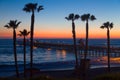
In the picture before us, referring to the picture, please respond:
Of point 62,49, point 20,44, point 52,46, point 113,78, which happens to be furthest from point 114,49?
point 20,44

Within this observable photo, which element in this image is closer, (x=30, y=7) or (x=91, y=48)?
(x=30, y=7)

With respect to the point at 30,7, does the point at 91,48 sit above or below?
below

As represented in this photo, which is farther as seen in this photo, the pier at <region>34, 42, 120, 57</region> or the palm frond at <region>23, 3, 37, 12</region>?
the pier at <region>34, 42, 120, 57</region>

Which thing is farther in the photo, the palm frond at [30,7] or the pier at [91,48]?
the pier at [91,48]

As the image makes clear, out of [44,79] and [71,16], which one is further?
[71,16]

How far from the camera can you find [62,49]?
360 ft

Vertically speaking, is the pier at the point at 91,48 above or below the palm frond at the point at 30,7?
below

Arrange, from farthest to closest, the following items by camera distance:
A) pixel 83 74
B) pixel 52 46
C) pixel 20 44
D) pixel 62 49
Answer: pixel 20 44, pixel 52 46, pixel 62 49, pixel 83 74

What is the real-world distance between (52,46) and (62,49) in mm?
9523

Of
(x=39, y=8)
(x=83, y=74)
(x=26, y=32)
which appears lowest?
(x=83, y=74)

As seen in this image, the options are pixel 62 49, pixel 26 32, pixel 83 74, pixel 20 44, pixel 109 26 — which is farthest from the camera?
pixel 20 44

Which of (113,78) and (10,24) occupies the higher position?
(10,24)

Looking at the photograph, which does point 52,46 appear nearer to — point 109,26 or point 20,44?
point 20,44

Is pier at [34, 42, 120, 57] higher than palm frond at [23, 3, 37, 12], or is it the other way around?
palm frond at [23, 3, 37, 12]
